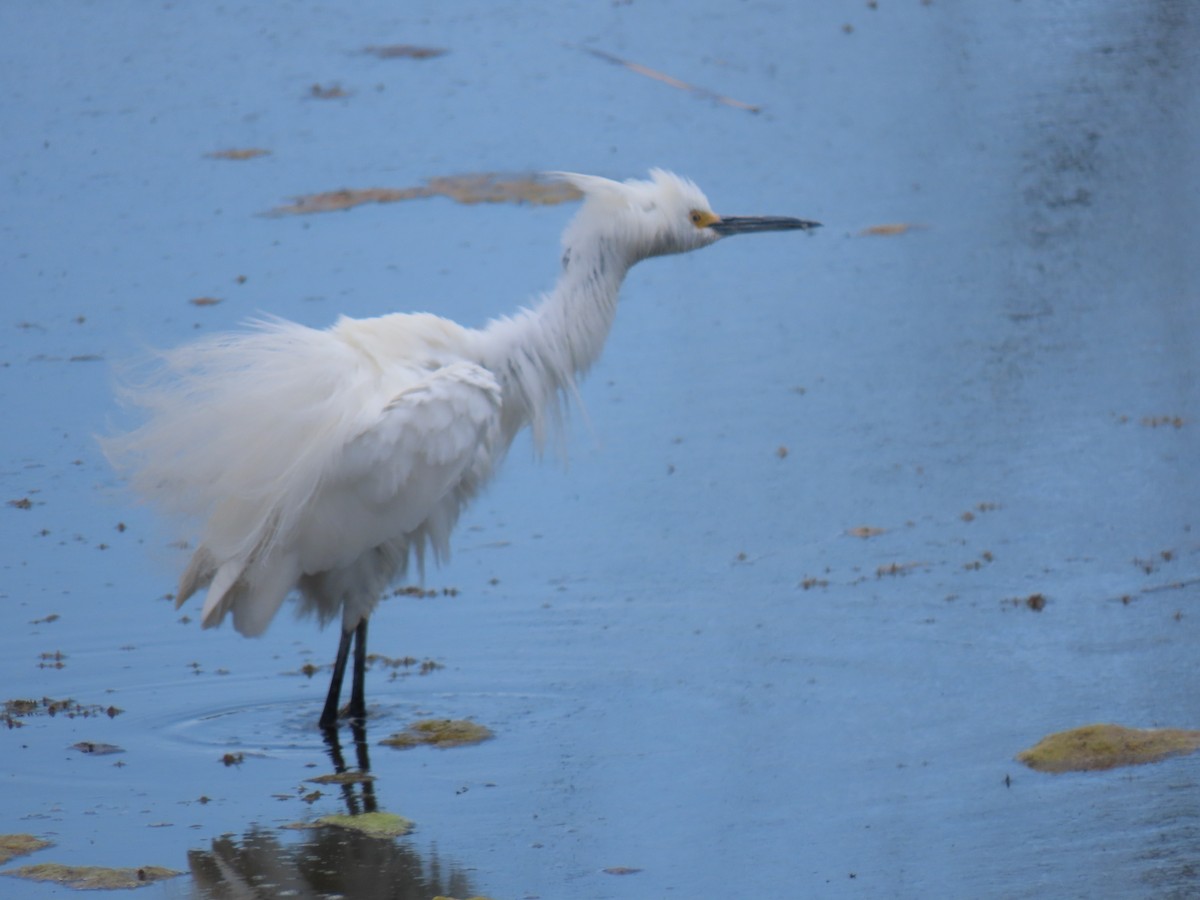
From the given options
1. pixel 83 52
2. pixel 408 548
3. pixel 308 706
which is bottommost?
pixel 308 706

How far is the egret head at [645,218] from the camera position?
5641 mm

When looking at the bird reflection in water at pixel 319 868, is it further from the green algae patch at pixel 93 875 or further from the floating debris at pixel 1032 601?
the floating debris at pixel 1032 601

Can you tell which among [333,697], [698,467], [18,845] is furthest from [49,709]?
[698,467]

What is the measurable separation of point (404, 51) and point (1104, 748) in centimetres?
966

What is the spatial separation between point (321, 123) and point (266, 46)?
205 centimetres

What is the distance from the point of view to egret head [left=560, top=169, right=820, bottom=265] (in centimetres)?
564

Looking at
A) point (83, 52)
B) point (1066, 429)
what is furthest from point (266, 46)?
point (1066, 429)

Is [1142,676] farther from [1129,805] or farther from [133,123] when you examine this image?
[133,123]

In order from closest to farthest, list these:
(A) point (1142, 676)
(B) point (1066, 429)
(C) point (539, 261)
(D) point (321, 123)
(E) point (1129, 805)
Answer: (E) point (1129, 805)
(A) point (1142, 676)
(B) point (1066, 429)
(C) point (539, 261)
(D) point (321, 123)

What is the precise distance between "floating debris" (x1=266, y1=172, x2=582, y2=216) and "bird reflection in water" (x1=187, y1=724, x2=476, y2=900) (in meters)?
6.27

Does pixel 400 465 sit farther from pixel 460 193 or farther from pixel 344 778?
pixel 460 193

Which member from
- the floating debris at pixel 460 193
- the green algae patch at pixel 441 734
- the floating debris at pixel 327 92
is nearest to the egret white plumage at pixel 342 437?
the green algae patch at pixel 441 734

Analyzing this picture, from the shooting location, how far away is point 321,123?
38.4 ft

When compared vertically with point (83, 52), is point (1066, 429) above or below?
below
